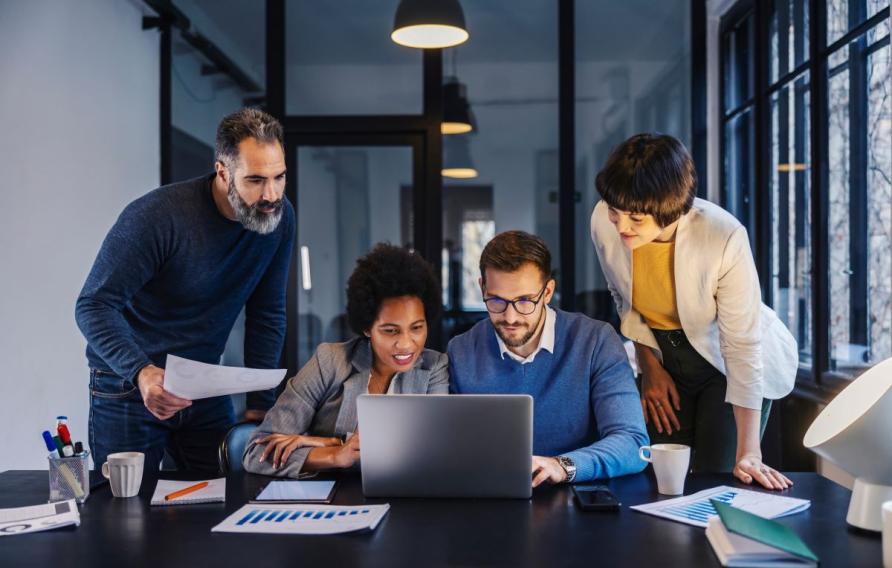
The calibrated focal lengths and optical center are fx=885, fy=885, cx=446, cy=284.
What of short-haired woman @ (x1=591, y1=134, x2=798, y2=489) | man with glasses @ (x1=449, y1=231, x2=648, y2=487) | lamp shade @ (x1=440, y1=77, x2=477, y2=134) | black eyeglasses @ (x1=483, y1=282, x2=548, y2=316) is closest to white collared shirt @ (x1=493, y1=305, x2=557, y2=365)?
man with glasses @ (x1=449, y1=231, x2=648, y2=487)

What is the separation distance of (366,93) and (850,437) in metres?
4.41

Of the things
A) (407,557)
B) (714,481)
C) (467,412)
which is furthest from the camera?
(714,481)

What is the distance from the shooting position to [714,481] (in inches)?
75.0

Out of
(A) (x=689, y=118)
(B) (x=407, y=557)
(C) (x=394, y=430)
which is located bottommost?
(B) (x=407, y=557)

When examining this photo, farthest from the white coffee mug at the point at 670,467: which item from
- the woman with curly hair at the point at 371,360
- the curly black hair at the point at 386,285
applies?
the curly black hair at the point at 386,285

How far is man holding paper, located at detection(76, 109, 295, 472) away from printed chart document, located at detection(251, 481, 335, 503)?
55cm

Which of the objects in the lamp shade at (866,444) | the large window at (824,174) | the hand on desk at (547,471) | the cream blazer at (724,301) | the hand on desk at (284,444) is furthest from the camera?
the large window at (824,174)

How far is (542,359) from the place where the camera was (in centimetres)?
224

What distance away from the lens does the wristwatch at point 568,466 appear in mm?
1861

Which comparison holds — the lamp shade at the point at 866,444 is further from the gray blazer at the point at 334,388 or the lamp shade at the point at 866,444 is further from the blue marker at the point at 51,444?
the blue marker at the point at 51,444

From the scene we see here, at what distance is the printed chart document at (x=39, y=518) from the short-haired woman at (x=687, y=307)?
1.36 meters

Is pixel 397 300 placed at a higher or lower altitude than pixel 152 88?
lower

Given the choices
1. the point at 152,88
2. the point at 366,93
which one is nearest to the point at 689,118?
the point at 366,93

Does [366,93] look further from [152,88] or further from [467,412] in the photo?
[467,412]
